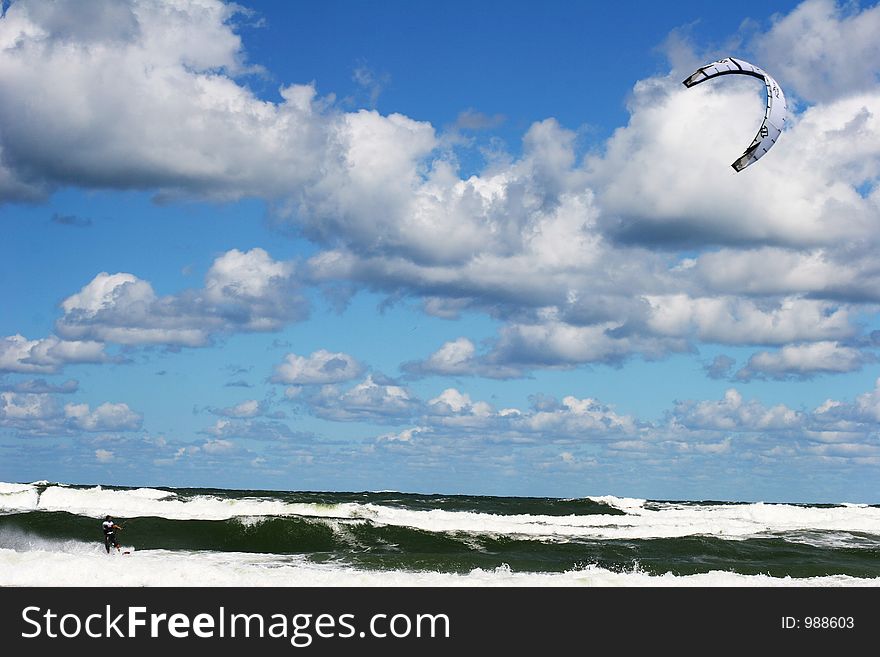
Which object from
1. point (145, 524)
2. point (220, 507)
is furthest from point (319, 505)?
point (145, 524)

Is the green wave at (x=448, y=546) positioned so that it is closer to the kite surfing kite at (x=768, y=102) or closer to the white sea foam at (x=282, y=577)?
the white sea foam at (x=282, y=577)

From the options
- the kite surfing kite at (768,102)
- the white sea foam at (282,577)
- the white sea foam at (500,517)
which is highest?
the kite surfing kite at (768,102)

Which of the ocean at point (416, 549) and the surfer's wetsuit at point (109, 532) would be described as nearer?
the ocean at point (416, 549)

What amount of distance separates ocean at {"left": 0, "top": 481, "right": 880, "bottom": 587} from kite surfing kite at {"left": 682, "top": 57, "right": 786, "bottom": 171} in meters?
11.0

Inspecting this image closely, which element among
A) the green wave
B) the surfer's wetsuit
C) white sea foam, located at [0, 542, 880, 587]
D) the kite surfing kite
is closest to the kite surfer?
the surfer's wetsuit

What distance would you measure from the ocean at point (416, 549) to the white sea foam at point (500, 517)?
0.50 ft

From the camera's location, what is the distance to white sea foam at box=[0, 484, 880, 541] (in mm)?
43844

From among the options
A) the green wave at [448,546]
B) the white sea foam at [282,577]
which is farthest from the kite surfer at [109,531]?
the white sea foam at [282,577]

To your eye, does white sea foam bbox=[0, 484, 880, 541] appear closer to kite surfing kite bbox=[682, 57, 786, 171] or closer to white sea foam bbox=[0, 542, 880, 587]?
white sea foam bbox=[0, 542, 880, 587]

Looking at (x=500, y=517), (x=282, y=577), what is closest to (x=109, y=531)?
(x=282, y=577)

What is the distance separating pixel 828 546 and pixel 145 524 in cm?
2712

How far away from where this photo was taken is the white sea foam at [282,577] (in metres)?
Answer: 22.1
